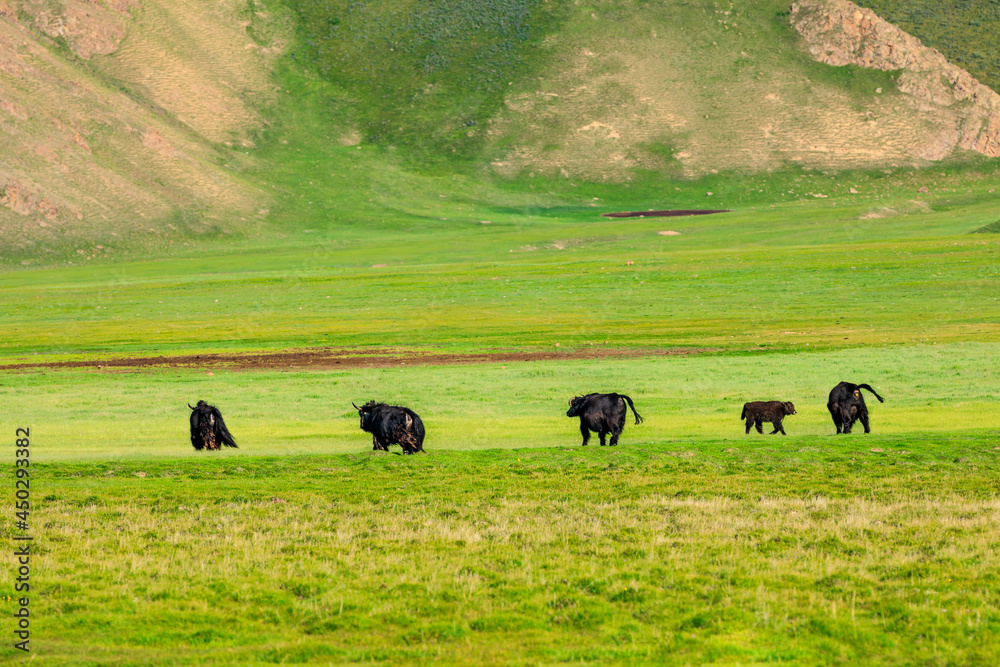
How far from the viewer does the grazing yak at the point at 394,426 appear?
82.0ft

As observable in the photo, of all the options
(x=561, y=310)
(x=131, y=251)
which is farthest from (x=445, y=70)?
(x=561, y=310)

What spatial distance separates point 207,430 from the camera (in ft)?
84.9

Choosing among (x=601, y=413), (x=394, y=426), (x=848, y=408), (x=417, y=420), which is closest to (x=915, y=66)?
(x=848, y=408)

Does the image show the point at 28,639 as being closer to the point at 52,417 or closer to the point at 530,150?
the point at 52,417

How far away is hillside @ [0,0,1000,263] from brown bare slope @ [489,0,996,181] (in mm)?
354

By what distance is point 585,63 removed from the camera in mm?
192750

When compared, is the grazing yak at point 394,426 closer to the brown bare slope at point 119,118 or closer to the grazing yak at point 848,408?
the grazing yak at point 848,408

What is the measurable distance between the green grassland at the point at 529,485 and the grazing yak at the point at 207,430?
98 cm

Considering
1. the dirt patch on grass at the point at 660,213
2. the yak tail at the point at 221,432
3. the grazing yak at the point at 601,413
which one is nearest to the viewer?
the grazing yak at the point at 601,413

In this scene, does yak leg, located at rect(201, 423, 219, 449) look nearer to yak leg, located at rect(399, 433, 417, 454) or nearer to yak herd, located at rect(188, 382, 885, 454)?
yak herd, located at rect(188, 382, 885, 454)

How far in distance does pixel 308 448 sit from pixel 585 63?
175684mm

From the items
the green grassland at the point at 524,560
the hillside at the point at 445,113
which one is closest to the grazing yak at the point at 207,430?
the green grassland at the point at 524,560

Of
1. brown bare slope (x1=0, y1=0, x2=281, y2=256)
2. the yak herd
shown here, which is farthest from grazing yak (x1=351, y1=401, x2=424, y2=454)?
brown bare slope (x1=0, y1=0, x2=281, y2=256)

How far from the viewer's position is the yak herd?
2508cm
